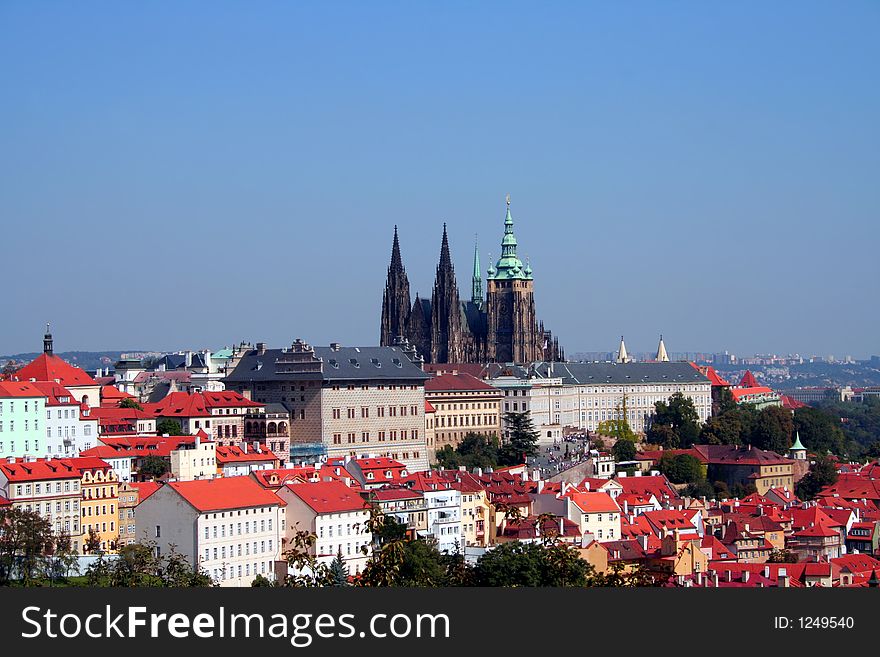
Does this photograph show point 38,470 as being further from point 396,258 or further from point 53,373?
point 396,258

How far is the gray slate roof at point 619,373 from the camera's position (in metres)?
147

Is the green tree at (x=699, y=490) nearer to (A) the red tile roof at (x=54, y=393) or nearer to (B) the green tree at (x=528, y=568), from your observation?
(A) the red tile roof at (x=54, y=393)

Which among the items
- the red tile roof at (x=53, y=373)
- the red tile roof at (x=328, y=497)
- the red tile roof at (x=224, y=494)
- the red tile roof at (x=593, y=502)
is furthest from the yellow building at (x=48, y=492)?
the red tile roof at (x=53, y=373)

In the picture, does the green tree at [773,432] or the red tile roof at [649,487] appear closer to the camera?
the red tile roof at [649,487]

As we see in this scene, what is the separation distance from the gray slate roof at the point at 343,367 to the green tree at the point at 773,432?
22725 mm

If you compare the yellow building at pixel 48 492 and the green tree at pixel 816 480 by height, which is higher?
the yellow building at pixel 48 492

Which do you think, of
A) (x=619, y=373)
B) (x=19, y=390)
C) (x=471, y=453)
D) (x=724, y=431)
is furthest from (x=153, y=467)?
(x=619, y=373)

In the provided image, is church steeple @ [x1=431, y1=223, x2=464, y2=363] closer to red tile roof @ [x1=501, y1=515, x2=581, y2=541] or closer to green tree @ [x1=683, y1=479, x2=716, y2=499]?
green tree @ [x1=683, y1=479, x2=716, y2=499]

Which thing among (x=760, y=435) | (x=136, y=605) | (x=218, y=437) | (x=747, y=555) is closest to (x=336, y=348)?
(x=218, y=437)

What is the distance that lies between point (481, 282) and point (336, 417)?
2536 inches

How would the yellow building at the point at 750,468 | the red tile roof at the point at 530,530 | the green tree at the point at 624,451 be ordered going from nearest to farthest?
the red tile roof at the point at 530,530
the yellow building at the point at 750,468
the green tree at the point at 624,451

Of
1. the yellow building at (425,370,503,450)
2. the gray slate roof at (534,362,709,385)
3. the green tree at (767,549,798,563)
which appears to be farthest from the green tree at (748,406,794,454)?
the green tree at (767,549,798,563)

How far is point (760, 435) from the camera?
130 metres

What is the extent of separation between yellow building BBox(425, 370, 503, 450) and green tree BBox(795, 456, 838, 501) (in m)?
21.0
